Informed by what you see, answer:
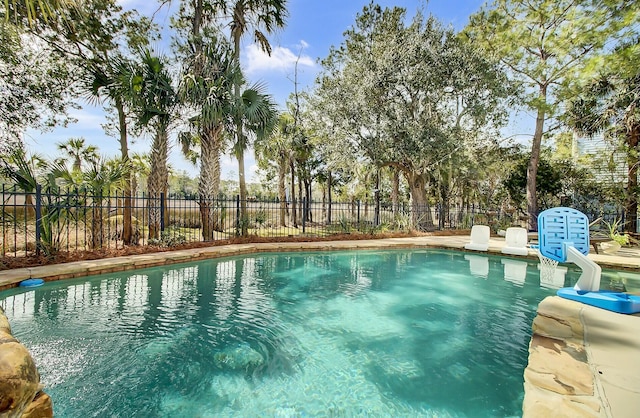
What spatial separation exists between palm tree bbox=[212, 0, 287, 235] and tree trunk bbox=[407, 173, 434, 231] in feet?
27.2

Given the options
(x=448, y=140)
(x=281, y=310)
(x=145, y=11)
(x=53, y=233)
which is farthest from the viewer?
(x=448, y=140)

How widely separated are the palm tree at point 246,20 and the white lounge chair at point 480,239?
25.2ft

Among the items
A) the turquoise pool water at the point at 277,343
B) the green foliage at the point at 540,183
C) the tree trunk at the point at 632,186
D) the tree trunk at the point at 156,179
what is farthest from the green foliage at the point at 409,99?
the turquoise pool water at the point at 277,343

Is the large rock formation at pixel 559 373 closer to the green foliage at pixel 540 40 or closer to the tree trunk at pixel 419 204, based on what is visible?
the tree trunk at pixel 419 204

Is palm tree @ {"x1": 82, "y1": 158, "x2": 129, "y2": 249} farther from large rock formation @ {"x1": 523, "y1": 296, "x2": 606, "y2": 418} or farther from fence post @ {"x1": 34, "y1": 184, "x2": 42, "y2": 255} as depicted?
large rock formation @ {"x1": 523, "y1": 296, "x2": 606, "y2": 418}

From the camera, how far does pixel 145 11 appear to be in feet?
32.1

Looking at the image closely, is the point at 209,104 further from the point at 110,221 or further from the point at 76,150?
the point at 76,150

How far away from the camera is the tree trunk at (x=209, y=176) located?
9.58 meters

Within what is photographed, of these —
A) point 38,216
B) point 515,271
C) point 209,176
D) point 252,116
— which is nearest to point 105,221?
point 38,216

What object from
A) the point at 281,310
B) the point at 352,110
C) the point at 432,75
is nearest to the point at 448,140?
the point at 432,75

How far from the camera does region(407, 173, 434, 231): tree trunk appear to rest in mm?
14375

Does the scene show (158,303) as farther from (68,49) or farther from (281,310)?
(68,49)

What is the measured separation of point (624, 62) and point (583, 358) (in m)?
13.2

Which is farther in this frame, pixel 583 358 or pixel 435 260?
pixel 435 260
